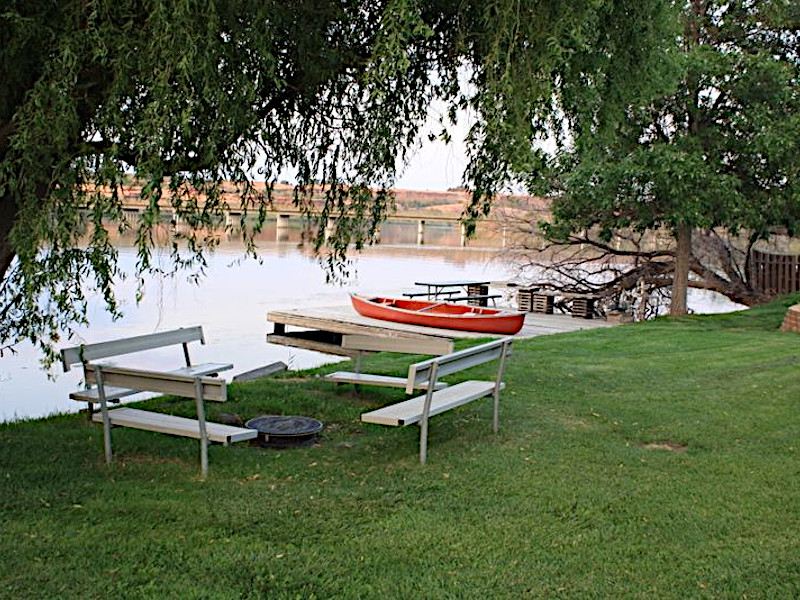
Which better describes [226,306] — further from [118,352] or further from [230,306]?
[118,352]

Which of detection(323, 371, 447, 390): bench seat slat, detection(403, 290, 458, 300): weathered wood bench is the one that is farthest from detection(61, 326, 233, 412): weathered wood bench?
detection(403, 290, 458, 300): weathered wood bench

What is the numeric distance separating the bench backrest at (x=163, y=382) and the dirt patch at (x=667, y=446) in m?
3.27

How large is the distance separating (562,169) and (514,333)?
474cm

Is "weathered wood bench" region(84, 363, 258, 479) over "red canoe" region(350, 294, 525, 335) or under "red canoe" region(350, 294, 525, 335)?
over

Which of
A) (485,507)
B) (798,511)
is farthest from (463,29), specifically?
(798,511)

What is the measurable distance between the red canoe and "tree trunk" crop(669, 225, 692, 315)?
493 centimetres

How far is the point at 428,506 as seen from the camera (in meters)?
5.07

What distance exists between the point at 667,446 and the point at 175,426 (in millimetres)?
3699

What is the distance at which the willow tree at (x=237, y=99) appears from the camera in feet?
14.1

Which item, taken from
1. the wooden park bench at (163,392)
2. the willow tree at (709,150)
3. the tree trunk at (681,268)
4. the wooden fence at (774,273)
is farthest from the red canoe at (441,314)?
the wooden park bench at (163,392)

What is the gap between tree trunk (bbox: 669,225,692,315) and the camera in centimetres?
1905

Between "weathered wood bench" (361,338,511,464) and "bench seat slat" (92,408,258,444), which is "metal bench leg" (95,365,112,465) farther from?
"weathered wood bench" (361,338,511,464)

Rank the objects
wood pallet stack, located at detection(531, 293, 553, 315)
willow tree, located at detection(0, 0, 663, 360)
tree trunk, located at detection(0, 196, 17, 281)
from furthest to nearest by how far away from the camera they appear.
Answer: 1. wood pallet stack, located at detection(531, 293, 553, 315)
2. tree trunk, located at detection(0, 196, 17, 281)
3. willow tree, located at detection(0, 0, 663, 360)

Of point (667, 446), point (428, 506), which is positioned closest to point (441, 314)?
point (667, 446)
